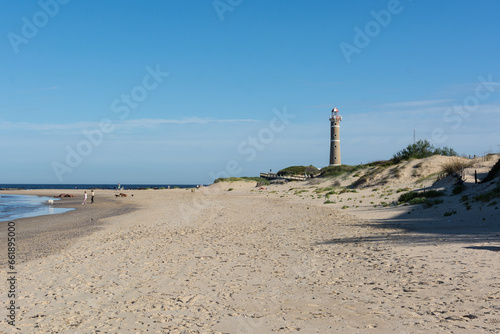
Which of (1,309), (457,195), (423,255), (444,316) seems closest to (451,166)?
(457,195)

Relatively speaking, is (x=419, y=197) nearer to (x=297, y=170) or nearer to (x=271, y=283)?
(x=271, y=283)

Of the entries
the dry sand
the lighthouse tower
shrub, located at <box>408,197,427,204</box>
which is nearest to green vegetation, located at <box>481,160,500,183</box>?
shrub, located at <box>408,197,427,204</box>

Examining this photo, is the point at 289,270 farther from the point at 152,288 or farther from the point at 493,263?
the point at 493,263

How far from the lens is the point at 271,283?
8.66m

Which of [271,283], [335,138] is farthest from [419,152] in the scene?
[271,283]

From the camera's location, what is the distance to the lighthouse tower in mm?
75312

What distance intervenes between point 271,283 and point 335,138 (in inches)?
2730

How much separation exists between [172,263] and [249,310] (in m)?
4.39

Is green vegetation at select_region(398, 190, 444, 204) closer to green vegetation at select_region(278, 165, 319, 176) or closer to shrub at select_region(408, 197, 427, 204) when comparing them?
shrub at select_region(408, 197, 427, 204)

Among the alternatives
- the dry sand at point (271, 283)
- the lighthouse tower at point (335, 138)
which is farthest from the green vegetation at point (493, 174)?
the lighthouse tower at point (335, 138)

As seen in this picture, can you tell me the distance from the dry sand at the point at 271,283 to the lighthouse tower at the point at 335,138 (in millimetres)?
60016

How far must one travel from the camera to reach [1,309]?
730 centimetres

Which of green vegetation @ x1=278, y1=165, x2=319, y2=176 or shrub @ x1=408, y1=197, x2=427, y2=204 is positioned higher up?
green vegetation @ x1=278, y1=165, x2=319, y2=176

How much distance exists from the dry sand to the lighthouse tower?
60.0 metres
